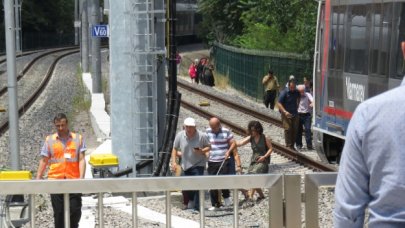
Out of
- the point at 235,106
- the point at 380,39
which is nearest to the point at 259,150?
the point at 380,39

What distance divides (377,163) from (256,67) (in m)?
42.3

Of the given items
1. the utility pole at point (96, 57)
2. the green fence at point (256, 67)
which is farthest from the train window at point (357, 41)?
the green fence at point (256, 67)

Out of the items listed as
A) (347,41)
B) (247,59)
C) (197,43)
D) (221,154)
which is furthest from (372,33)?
(197,43)

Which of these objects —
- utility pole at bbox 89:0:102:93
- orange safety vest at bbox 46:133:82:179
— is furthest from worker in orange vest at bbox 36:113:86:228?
utility pole at bbox 89:0:102:93

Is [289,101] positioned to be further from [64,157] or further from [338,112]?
[64,157]

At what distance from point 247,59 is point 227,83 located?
6090mm

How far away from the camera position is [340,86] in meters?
16.4

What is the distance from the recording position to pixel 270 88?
110ft

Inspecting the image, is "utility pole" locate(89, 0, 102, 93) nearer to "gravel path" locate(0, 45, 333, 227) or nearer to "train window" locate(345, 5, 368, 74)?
"gravel path" locate(0, 45, 333, 227)

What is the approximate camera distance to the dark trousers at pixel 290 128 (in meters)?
22.9

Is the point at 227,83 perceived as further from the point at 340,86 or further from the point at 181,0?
the point at 340,86

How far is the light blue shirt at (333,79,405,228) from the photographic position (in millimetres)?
3951

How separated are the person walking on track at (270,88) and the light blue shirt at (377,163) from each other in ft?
92.4

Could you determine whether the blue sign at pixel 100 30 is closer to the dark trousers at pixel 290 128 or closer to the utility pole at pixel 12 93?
the dark trousers at pixel 290 128
